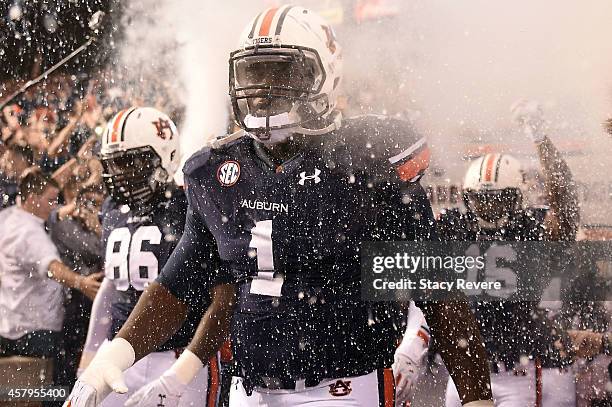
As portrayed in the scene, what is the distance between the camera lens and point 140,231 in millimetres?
1918

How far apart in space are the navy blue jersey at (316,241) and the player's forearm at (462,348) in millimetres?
98

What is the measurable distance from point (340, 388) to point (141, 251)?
0.79m

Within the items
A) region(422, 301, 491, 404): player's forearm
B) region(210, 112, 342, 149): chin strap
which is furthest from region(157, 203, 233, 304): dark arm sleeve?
region(422, 301, 491, 404): player's forearm

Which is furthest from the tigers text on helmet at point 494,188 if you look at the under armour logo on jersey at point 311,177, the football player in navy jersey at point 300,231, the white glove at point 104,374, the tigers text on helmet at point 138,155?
the white glove at point 104,374

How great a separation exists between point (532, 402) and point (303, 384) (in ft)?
2.71

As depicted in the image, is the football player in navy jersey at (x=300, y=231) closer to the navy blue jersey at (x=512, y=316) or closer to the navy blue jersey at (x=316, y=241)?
the navy blue jersey at (x=316, y=241)

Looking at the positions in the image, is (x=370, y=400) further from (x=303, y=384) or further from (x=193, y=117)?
(x=193, y=117)

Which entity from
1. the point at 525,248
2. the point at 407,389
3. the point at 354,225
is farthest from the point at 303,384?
the point at 525,248

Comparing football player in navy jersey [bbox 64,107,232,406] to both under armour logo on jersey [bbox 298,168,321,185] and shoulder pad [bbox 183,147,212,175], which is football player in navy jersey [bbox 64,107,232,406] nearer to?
shoulder pad [bbox 183,147,212,175]

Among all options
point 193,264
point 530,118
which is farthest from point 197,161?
point 530,118

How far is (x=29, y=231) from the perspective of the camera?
2.36 meters

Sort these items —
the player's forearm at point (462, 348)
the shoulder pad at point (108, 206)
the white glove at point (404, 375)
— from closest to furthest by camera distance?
the player's forearm at point (462, 348)
the white glove at point (404, 375)
the shoulder pad at point (108, 206)

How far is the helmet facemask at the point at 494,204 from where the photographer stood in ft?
5.74

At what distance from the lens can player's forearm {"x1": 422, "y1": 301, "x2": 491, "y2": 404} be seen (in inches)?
45.6
